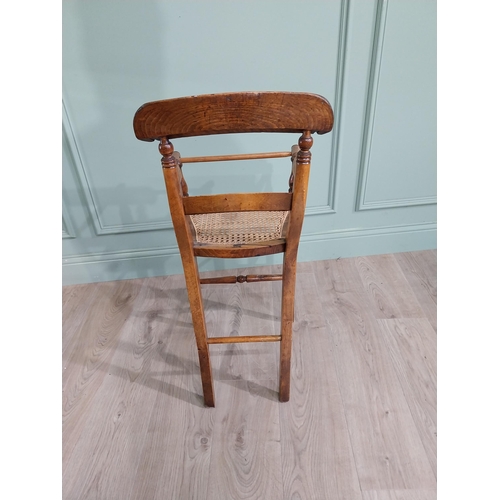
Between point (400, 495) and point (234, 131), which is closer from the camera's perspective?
point (234, 131)

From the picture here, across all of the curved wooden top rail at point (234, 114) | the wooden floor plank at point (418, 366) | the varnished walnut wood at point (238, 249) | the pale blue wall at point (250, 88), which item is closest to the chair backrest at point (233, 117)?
the curved wooden top rail at point (234, 114)

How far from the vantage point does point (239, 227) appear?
1.15 meters

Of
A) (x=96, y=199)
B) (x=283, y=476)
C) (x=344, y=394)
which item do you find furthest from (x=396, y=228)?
(x=96, y=199)

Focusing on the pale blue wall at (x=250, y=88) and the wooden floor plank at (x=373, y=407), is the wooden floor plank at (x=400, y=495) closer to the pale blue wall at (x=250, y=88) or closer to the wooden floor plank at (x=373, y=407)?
the wooden floor plank at (x=373, y=407)

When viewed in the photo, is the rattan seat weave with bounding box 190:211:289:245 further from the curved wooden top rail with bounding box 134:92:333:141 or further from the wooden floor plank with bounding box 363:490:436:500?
the wooden floor plank with bounding box 363:490:436:500

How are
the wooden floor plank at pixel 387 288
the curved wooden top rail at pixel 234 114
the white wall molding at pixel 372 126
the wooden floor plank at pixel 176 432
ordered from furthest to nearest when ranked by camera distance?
the wooden floor plank at pixel 387 288 < the white wall molding at pixel 372 126 < the wooden floor plank at pixel 176 432 < the curved wooden top rail at pixel 234 114

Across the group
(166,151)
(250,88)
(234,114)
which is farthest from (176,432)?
(250,88)

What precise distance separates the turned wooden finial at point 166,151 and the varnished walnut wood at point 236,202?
112 millimetres

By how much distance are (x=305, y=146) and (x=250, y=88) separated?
81 cm

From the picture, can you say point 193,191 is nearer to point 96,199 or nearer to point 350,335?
point 96,199

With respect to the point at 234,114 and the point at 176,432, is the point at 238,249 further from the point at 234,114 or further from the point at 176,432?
the point at 176,432

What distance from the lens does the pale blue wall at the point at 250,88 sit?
142 centimetres

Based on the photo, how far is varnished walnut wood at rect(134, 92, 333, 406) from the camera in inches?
30.8

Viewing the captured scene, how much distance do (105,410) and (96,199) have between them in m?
0.92
